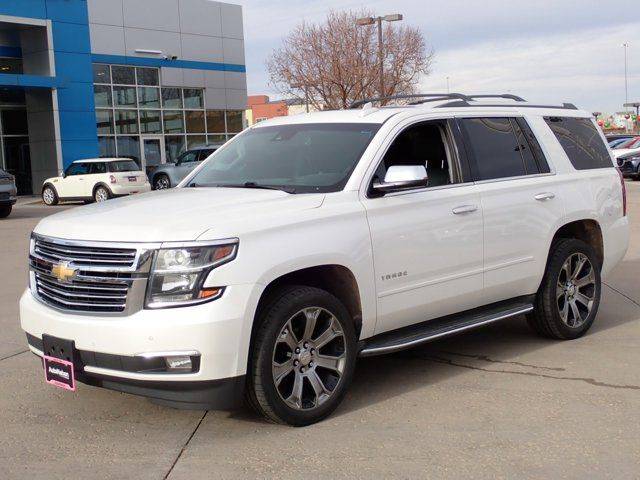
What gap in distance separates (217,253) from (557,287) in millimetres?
3296

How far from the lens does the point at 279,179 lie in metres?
5.20

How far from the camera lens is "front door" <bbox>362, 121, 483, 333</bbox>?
15.8ft

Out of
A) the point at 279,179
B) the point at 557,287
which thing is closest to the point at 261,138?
the point at 279,179

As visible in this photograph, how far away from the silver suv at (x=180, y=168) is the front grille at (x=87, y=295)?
22243mm

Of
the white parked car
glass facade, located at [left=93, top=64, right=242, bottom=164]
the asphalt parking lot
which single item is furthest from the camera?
glass facade, located at [left=93, top=64, right=242, bottom=164]

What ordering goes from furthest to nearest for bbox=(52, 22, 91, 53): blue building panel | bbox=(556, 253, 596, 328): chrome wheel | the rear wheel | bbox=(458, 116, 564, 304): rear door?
bbox=(52, 22, 91, 53): blue building panel < the rear wheel < bbox=(556, 253, 596, 328): chrome wheel < bbox=(458, 116, 564, 304): rear door

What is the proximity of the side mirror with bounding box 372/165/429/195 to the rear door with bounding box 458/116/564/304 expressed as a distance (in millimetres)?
901

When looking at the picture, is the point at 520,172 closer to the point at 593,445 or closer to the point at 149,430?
the point at 593,445

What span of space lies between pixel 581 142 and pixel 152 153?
2940 centimetres

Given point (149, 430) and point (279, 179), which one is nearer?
point (149, 430)

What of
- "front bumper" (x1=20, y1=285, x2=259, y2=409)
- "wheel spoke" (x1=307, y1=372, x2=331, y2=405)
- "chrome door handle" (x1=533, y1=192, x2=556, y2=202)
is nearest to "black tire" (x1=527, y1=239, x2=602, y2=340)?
"chrome door handle" (x1=533, y1=192, x2=556, y2=202)

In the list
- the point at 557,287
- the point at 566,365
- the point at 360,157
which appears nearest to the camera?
the point at 360,157

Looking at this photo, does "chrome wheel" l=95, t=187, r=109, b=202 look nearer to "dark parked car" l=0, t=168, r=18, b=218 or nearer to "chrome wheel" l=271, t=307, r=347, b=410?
"dark parked car" l=0, t=168, r=18, b=218

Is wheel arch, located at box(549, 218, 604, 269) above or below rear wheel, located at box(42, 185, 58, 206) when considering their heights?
above
